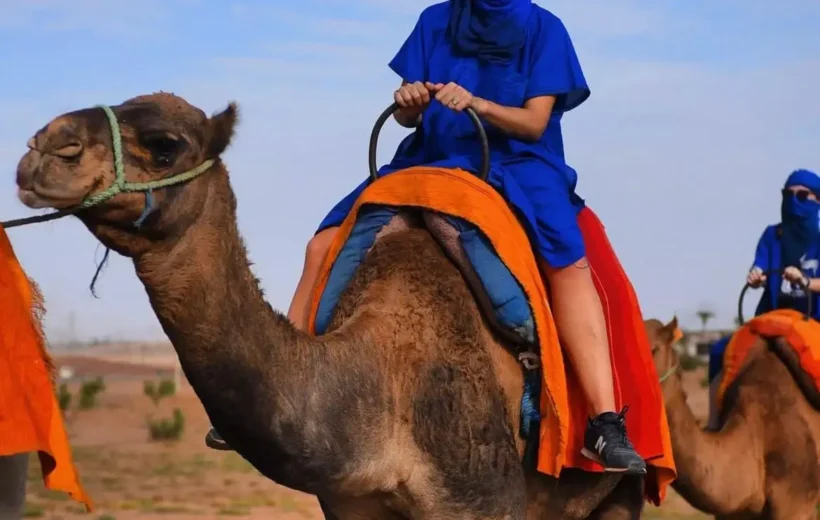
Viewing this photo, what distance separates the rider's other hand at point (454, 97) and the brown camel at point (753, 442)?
3.50 meters

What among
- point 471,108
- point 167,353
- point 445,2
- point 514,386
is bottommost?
point 167,353

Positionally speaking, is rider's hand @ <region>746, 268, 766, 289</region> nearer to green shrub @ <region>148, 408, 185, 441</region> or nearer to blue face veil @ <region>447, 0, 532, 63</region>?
blue face veil @ <region>447, 0, 532, 63</region>

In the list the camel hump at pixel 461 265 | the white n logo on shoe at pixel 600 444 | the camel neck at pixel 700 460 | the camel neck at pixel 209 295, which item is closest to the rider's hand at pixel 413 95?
the camel hump at pixel 461 265

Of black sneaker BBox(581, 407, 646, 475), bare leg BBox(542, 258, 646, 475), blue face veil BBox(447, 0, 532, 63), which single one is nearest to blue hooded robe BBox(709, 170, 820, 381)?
blue face veil BBox(447, 0, 532, 63)

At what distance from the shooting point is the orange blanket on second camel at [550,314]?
15.9ft

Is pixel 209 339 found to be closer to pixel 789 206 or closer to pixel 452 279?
pixel 452 279

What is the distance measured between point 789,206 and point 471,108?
490 cm

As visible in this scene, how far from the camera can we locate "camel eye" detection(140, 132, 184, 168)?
3.75 metres

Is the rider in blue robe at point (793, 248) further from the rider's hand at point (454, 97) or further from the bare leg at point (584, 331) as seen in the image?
the rider's hand at point (454, 97)

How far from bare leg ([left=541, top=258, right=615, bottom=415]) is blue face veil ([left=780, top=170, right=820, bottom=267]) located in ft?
15.3

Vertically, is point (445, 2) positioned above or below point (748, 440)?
above

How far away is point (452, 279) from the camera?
4.80 meters

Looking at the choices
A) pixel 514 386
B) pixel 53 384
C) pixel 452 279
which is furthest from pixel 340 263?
pixel 53 384

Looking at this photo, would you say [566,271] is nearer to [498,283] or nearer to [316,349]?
[498,283]
